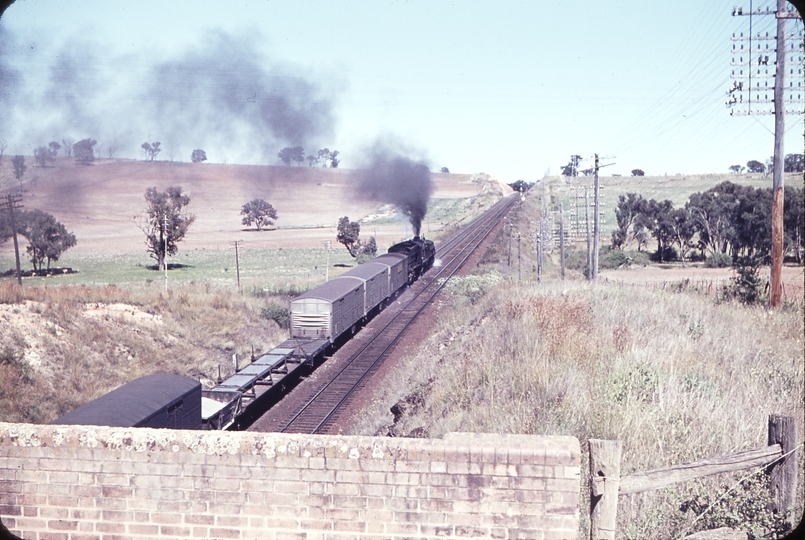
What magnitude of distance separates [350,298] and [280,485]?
18.2 meters

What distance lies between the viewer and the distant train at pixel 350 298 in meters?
20.5

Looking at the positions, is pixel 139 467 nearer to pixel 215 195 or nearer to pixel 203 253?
pixel 203 253

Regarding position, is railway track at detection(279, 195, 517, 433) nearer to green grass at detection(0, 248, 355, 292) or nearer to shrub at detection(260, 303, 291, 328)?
shrub at detection(260, 303, 291, 328)

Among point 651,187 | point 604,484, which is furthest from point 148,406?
point 651,187

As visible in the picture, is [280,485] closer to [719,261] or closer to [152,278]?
[152,278]

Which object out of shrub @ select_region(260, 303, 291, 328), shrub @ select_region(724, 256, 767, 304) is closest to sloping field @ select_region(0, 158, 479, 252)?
shrub @ select_region(260, 303, 291, 328)

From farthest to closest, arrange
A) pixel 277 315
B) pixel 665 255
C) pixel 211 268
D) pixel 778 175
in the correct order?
pixel 665 255 → pixel 211 268 → pixel 277 315 → pixel 778 175

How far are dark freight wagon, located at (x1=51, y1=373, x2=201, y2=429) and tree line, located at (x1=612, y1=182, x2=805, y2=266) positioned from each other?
27179mm

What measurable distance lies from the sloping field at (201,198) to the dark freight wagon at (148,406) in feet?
144

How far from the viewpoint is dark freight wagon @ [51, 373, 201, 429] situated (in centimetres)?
945

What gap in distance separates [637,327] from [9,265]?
159 ft

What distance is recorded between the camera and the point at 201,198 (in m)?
87.8

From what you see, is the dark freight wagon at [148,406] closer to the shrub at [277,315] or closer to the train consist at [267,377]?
the train consist at [267,377]

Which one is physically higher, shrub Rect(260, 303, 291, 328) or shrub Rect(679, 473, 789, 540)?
shrub Rect(679, 473, 789, 540)
